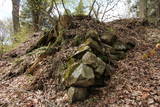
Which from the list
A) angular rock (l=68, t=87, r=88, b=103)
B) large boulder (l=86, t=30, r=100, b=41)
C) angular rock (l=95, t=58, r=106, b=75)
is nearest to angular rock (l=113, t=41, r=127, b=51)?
large boulder (l=86, t=30, r=100, b=41)

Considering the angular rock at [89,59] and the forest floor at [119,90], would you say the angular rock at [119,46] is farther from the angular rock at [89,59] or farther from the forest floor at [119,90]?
the angular rock at [89,59]

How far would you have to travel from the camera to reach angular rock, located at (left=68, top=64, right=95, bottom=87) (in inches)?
145

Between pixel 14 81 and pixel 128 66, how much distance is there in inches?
107

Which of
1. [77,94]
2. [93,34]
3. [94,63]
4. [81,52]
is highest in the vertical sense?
[93,34]

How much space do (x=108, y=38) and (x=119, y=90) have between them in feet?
5.76

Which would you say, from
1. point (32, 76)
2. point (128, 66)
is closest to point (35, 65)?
point (32, 76)

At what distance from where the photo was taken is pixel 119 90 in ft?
12.5

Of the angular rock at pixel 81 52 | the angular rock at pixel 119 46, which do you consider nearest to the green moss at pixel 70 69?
the angular rock at pixel 81 52

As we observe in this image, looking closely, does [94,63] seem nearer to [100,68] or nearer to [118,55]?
[100,68]

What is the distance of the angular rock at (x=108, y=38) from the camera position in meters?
5.18

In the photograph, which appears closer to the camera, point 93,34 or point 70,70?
point 70,70

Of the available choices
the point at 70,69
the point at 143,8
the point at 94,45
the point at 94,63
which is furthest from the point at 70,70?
the point at 143,8

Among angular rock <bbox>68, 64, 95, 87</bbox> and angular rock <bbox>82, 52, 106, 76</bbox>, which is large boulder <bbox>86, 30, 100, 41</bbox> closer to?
angular rock <bbox>82, 52, 106, 76</bbox>

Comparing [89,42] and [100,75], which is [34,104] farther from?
[89,42]
